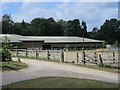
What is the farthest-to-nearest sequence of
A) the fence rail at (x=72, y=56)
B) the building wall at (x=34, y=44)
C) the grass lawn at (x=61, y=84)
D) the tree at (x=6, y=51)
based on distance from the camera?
the building wall at (x=34, y=44) < the tree at (x=6, y=51) < the fence rail at (x=72, y=56) < the grass lawn at (x=61, y=84)

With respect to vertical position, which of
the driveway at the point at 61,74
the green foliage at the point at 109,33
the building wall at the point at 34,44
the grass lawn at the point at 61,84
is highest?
the green foliage at the point at 109,33

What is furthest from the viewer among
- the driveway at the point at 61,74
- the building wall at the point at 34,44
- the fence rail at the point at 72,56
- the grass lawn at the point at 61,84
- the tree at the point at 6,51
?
the building wall at the point at 34,44

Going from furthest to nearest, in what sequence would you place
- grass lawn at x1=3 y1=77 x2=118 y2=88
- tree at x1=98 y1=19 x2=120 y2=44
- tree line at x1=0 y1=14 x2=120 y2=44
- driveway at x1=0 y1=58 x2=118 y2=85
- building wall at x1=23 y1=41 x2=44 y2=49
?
1. tree at x1=98 y1=19 x2=120 y2=44
2. tree line at x1=0 y1=14 x2=120 y2=44
3. building wall at x1=23 y1=41 x2=44 y2=49
4. driveway at x1=0 y1=58 x2=118 y2=85
5. grass lawn at x1=3 y1=77 x2=118 y2=88

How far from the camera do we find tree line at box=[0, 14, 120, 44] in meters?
123

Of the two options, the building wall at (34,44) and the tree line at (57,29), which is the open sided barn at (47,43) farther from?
the tree line at (57,29)

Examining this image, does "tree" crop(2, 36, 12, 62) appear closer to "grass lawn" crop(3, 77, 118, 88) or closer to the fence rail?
the fence rail

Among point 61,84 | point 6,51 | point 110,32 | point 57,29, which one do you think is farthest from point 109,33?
point 61,84

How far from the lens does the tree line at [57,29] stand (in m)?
123

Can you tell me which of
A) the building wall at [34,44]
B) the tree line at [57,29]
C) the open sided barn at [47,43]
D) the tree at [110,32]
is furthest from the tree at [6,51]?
the tree at [110,32]

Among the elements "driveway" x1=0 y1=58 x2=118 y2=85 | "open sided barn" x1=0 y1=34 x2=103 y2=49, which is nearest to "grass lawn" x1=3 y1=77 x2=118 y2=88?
"driveway" x1=0 y1=58 x2=118 y2=85

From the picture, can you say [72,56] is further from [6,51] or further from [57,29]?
[57,29]

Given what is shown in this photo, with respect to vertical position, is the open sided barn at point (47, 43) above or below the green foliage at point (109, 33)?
below

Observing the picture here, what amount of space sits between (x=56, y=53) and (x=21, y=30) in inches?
3673

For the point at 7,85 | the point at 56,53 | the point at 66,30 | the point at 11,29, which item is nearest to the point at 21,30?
the point at 11,29
